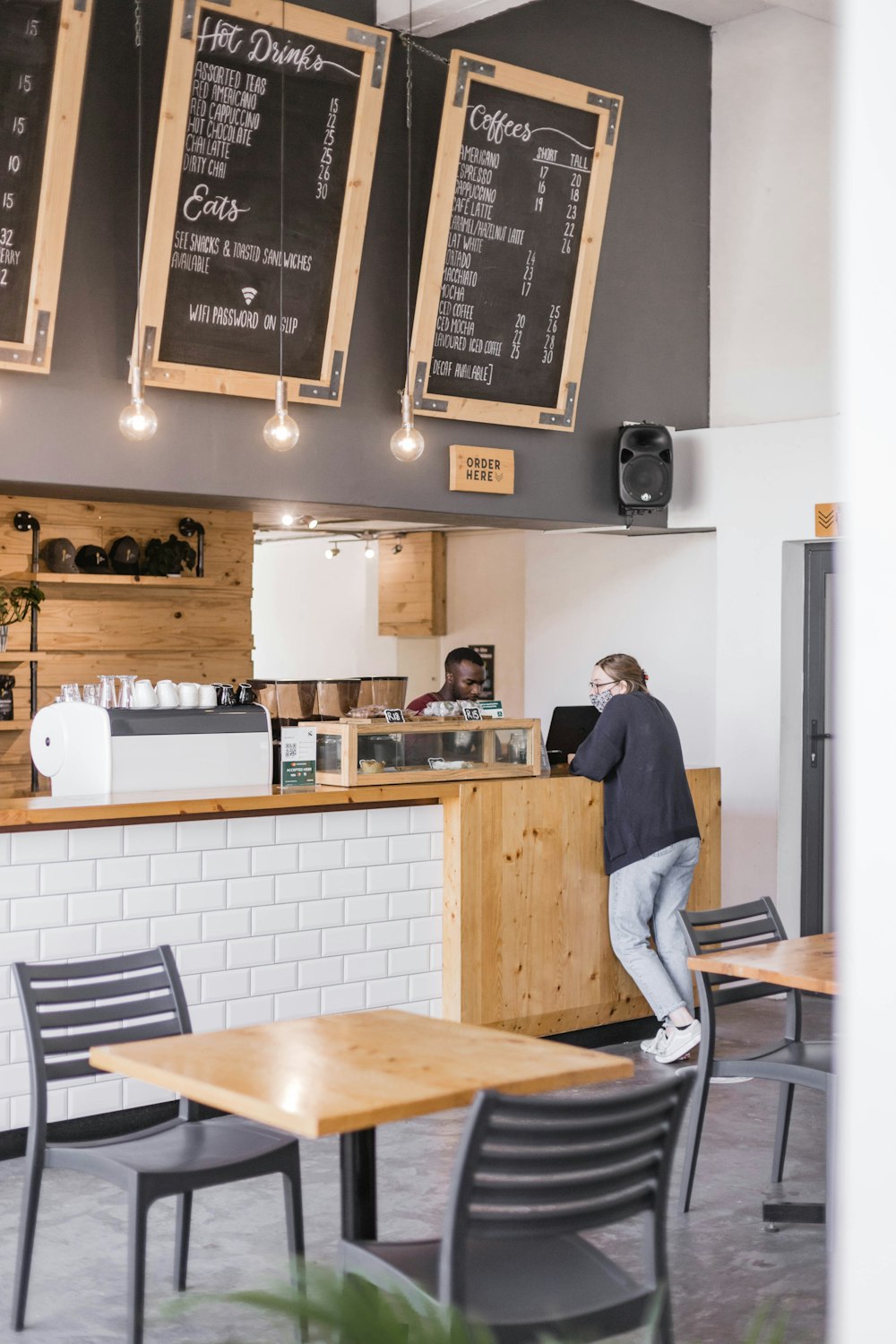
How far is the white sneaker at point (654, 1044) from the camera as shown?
5.94m

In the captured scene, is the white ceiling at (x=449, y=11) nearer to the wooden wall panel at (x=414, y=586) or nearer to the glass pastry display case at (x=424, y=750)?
the glass pastry display case at (x=424, y=750)

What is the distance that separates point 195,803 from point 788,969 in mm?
2133

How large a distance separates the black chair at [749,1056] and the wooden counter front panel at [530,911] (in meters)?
1.37

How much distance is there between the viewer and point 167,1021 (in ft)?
11.9

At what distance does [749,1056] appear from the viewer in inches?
167

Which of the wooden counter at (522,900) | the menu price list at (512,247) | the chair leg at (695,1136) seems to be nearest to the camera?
the chair leg at (695,1136)

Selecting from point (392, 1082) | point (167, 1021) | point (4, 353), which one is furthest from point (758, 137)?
point (392, 1082)

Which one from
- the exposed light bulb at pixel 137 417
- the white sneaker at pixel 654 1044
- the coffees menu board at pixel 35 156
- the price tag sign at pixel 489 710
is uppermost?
the coffees menu board at pixel 35 156

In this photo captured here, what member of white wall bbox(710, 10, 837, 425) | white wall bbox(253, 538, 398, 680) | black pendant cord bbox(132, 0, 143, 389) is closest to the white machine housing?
black pendant cord bbox(132, 0, 143, 389)

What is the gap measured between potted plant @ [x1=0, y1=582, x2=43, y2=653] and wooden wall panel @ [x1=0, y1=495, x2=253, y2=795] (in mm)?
97

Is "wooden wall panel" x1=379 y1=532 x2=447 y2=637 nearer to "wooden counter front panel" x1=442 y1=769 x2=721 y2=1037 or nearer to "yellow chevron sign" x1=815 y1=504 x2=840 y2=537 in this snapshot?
"yellow chevron sign" x1=815 y1=504 x2=840 y2=537

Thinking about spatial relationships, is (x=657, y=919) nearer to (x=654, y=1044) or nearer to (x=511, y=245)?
(x=654, y=1044)

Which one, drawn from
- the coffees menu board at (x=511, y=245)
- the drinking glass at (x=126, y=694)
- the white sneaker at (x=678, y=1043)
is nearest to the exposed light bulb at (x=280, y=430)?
the coffees menu board at (x=511, y=245)

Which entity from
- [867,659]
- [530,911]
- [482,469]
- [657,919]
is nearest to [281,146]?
[482,469]
